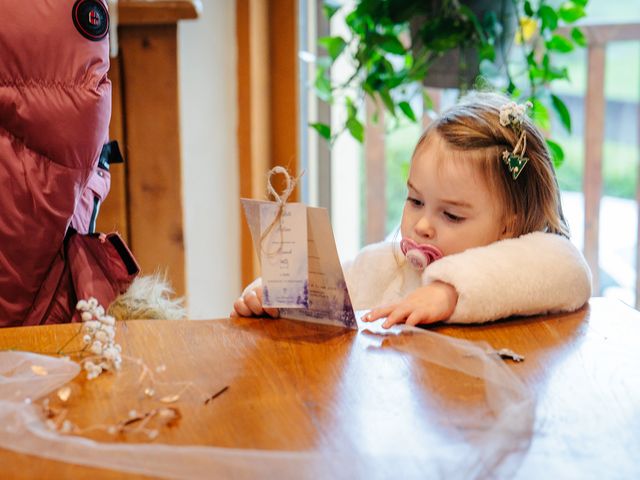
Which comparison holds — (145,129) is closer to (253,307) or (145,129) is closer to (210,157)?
(210,157)

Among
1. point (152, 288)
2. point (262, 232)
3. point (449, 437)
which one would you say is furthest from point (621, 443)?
point (152, 288)

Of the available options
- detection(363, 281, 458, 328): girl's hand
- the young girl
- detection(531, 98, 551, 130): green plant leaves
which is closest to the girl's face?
the young girl

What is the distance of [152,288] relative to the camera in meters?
1.38

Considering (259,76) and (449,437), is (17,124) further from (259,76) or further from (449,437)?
(259,76)

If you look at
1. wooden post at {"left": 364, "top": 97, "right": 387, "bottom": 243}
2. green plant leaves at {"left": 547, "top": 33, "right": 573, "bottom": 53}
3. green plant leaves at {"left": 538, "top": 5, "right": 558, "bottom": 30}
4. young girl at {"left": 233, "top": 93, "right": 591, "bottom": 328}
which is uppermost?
green plant leaves at {"left": 538, "top": 5, "right": 558, "bottom": 30}

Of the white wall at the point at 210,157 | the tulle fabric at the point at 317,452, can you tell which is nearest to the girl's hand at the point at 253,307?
the tulle fabric at the point at 317,452

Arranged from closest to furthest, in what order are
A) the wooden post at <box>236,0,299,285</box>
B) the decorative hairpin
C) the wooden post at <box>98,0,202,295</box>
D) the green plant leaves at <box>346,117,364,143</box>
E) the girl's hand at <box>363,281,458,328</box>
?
the girl's hand at <box>363,281,458,328</box> < the decorative hairpin < the wooden post at <box>98,0,202,295</box> < the green plant leaves at <box>346,117,364,143</box> < the wooden post at <box>236,0,299,285</box>

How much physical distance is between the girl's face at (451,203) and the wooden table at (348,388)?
0.21 m

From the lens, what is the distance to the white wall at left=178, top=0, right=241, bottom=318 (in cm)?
233

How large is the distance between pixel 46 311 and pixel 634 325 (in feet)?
2.84

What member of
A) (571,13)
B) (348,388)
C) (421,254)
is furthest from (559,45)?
(348,388)

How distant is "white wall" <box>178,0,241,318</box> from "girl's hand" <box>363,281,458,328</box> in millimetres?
1190

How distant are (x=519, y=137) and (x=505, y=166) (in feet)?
0.16

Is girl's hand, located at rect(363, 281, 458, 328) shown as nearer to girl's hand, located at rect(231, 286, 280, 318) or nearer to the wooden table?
the wooden table
